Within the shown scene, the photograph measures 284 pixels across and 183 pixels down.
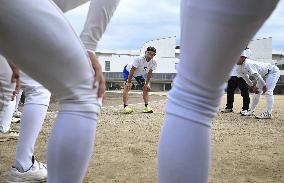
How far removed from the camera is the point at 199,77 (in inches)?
33.0

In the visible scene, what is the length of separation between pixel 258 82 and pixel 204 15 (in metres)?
7.84

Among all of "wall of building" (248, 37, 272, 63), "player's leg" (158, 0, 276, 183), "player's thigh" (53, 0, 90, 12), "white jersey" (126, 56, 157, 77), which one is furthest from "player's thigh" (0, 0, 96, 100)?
"wall of building" (248, 37, 272, 63)

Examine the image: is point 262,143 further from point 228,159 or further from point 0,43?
point 0,43

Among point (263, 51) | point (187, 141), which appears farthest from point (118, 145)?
point (263, 51)

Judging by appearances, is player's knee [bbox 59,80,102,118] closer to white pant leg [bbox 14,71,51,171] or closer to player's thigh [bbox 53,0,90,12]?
player's thigh [bbox 53,0,90,12]

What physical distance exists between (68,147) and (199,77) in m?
0.53

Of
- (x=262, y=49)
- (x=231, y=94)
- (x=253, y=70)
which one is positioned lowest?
(x=231, y=94)

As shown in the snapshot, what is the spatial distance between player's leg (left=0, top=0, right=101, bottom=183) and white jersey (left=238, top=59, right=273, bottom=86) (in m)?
7.19

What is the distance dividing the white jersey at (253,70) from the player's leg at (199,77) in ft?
24.3

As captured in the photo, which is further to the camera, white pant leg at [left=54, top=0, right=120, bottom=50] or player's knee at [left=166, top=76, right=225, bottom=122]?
white pant leg at [left=54, top=0, right=120, bottom=50]

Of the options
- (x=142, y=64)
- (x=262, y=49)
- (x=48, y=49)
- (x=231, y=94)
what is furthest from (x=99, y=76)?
(x=262, y=49)

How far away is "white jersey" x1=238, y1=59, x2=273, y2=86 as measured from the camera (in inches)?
313

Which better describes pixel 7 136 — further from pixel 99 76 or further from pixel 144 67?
pixel 144 67

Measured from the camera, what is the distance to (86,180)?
2.25m
